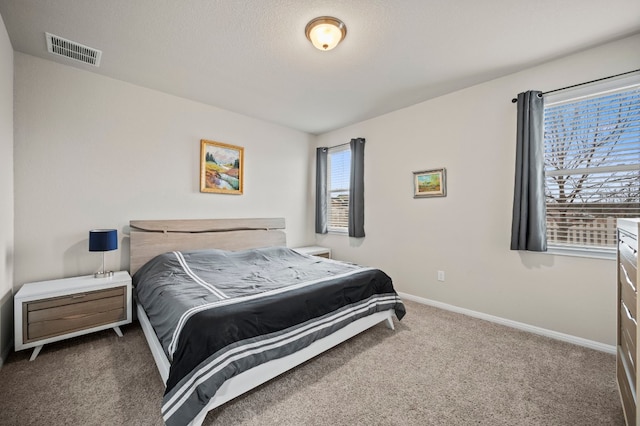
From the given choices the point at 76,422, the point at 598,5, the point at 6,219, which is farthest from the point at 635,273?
the point at 6,219

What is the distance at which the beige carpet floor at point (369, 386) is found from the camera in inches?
61.5

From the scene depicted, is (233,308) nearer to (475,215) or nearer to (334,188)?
(475,215)

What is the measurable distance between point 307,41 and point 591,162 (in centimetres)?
273

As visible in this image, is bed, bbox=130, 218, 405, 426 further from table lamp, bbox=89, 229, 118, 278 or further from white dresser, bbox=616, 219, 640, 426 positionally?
white dresser, bbox=616, 219, 640, 426

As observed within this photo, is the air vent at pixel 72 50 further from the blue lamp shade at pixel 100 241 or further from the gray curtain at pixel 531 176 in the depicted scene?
the gray curtain at pixel 531 176

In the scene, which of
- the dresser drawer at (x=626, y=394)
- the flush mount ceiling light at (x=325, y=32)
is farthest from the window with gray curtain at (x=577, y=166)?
the flush mount ceiling light at (x=325, y=32)

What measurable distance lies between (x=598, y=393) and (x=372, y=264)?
2553mm

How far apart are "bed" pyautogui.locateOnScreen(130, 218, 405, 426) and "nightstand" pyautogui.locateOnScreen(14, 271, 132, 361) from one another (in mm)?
206

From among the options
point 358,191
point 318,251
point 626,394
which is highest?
point 358,191

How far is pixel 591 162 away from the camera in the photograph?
94.1 inches

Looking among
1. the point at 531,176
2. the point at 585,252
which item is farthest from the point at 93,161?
the point at 585,252

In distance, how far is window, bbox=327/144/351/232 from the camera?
14.9ft

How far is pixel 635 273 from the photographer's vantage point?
1071 mm

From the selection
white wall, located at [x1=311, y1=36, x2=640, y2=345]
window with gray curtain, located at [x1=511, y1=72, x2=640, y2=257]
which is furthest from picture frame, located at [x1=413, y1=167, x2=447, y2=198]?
window with gray curtain, located at [x1=511, y1=72, x2=640, y2=257]
